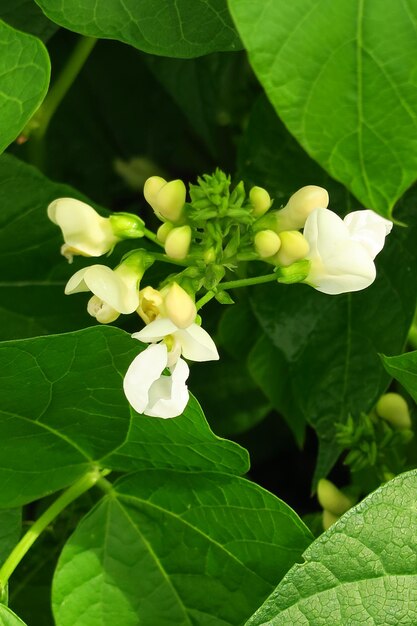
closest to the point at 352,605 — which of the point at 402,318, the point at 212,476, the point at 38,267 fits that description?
the point at 212,476

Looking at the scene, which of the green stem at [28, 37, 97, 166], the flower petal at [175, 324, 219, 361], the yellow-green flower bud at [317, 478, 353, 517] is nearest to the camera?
the flower petal at [175, 324, 219, 361]

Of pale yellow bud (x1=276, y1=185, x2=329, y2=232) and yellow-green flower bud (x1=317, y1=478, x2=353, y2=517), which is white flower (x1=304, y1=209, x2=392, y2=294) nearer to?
pale yellow bud (x1=276, y1=185, x2=329, y2=232)

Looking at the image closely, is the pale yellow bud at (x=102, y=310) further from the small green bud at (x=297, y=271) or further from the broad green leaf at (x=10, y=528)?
the broad green leaf at (x=10, y=528)

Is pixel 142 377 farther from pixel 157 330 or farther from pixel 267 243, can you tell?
pixel 267 243

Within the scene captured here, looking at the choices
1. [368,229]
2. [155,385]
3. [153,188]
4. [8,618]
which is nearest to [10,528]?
[8,618]

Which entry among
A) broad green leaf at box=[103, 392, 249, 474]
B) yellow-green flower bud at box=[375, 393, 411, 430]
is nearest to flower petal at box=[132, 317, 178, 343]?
broad green leaf at box=[103, 392, 249, 474]

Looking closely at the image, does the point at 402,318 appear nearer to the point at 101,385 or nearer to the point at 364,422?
the point at 364,422

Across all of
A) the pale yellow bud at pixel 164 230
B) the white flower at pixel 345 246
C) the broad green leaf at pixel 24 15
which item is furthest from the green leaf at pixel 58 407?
the broad green leaf at pixel 24 15
